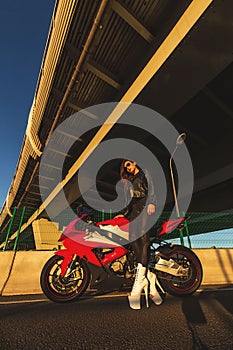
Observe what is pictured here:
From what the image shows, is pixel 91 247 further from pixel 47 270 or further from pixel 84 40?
pixel 84 40

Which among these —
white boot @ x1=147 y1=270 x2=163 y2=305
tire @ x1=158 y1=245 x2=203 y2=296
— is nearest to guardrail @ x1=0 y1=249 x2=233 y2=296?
tire @ x1=158 y1=245 x2=203 y2=296

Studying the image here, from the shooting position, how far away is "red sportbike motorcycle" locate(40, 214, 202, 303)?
3.17 m

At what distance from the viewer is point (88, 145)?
718cm

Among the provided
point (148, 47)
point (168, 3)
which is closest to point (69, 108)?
point (148, 47)

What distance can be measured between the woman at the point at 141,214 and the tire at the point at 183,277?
552 mm

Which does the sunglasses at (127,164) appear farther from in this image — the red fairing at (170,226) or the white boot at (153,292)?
the white boot at (153,292)

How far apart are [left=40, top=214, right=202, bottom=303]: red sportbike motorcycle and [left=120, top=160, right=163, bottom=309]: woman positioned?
0.22 metres

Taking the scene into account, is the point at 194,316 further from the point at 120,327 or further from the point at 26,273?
the point at 26,273

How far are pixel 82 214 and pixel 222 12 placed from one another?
12.3 feet

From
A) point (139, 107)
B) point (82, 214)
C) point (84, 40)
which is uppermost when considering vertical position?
point (84, 40)

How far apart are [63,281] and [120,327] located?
141 centimetres

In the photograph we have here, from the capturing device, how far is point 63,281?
319 centimetres

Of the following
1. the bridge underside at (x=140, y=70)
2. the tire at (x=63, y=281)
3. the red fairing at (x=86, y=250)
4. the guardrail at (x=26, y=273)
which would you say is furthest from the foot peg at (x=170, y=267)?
the bridge underside at (x=140, y=70)

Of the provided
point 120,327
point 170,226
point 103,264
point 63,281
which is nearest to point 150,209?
point 170,226
